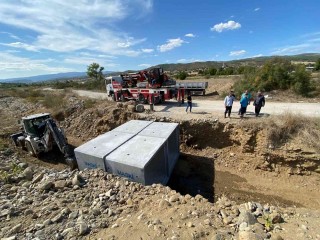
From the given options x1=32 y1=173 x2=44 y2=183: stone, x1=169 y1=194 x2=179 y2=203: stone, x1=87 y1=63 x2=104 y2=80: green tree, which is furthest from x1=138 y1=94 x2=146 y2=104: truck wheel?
x1=87 y1=63 x2=104 y2=80: green tree

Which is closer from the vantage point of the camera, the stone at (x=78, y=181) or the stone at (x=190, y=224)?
the stone at (x=190, y=224)

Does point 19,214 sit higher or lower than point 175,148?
higher

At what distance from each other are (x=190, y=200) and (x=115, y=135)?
509cm

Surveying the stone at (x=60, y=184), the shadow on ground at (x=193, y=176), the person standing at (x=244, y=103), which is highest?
the person standing at (x=244, y=103)

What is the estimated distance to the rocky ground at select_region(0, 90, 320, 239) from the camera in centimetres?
445

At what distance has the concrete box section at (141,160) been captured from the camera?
22.3 feet

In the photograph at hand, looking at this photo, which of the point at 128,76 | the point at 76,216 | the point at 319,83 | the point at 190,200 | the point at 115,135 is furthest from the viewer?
the point at 128,76

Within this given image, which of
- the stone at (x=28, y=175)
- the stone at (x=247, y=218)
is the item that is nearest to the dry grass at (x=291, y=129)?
the stone at (x=247, y=218)

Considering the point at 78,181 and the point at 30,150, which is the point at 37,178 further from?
the point at 30,150

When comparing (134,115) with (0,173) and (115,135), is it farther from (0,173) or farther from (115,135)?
(0,173)

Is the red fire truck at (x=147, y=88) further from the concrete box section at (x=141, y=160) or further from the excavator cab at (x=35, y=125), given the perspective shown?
the concrete box section at (x=141, y=160)

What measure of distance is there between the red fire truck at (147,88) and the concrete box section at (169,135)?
19.3 ft

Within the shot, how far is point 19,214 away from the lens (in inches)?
197

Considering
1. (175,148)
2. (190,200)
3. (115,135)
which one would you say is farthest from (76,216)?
(175,148)
